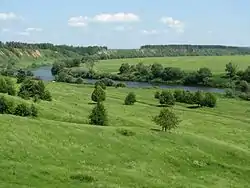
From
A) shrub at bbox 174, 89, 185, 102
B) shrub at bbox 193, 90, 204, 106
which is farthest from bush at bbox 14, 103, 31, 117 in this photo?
shrub at bbox 174, 89, 185, 102

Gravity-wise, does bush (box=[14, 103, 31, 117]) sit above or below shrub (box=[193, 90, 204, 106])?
above

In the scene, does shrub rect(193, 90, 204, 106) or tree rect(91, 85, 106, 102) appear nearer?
tree rect(91, 85, 106, 102)

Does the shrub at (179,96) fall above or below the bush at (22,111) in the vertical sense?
below

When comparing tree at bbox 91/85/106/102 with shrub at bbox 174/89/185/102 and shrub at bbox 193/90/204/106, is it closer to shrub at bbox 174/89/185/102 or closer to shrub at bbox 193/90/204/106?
shrub at bbox 174/89/185/102

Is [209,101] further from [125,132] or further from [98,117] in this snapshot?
[125,132]

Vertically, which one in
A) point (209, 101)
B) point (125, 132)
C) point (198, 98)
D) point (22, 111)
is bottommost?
point (209, 101)

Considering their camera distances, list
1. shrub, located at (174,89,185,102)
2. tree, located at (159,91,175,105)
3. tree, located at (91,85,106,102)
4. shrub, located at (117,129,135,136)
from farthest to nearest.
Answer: shrub, located at (174,89,185,102), tree, located at (159,91,175,105), tree, located at (91,85,106,102), shrub, located at (117,129,135,136)

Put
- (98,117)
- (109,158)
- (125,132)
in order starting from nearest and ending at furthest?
(109,158) < (125,132) < (98,117)

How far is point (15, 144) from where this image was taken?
44938 mm

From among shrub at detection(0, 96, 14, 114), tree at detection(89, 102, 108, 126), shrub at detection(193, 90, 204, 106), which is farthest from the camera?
shrub at detection(193, 90, 204, 106)

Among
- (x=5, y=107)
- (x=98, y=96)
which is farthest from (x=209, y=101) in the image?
(x=5, y=107)

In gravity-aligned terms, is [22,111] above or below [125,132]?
above

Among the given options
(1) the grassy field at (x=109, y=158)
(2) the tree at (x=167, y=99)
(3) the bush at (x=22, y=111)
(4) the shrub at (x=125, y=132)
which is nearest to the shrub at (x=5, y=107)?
(3) the bush at (x=22, y=111)

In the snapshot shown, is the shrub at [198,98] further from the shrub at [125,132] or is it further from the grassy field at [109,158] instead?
the shrub at [125,132]
